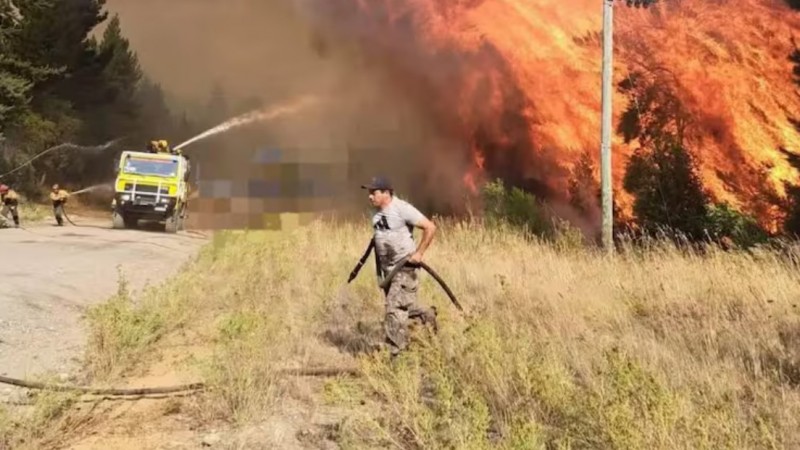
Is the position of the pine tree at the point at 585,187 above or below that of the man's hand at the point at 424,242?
above

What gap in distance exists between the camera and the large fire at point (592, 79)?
13727 millimetres

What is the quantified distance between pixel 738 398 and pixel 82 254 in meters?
13.5

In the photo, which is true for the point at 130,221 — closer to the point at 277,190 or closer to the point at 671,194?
the point at 277,190

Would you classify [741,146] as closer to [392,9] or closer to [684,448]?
[392,9]

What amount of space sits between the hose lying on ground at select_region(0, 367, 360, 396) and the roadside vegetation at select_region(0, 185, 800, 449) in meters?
0.14

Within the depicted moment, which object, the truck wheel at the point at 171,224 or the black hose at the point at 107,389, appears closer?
the black hose at the point at 107,389

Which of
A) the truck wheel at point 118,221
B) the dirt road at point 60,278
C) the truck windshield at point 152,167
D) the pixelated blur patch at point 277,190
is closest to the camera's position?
the dirt road at point 60,278

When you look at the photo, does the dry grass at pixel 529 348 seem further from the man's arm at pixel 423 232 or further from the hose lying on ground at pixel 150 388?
the man's arm at pixel 423 232

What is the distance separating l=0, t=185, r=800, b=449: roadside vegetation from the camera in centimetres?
384

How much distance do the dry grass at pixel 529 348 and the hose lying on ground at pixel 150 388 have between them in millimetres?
211

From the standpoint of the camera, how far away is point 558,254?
11.6 metres

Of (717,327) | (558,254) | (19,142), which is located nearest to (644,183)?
(558,254)

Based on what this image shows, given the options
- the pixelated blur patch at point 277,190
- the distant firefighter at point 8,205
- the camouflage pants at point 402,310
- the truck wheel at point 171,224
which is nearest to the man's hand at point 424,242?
the camouflage pants at point 402,310

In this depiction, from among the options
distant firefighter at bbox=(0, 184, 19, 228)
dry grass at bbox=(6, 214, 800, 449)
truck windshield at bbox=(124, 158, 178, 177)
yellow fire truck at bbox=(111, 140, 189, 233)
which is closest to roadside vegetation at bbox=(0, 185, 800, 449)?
dry grass at bbox=(6, 214, 800, 449)
